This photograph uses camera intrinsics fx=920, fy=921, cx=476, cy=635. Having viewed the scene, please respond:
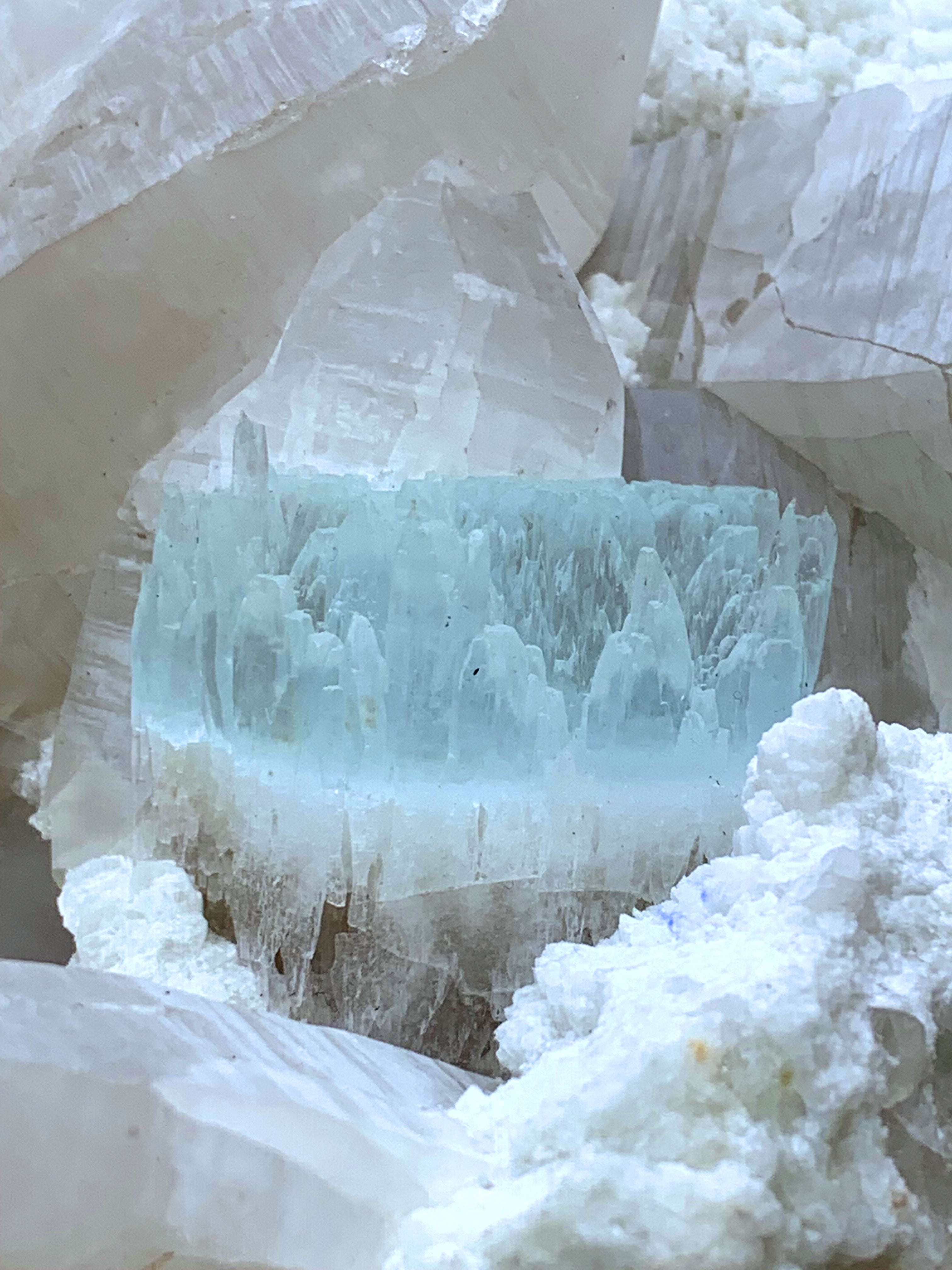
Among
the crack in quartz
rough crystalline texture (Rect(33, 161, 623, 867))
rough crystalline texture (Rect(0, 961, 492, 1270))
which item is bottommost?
rough crystalline texture (Rect(0, 961, 492, 1270))

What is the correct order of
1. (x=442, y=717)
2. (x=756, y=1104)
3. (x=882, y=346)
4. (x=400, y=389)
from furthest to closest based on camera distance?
1. (x=882, y=346)
2. (x=400, y=389)
3. (x=442, y=717)
4. (x=756, y=1104)

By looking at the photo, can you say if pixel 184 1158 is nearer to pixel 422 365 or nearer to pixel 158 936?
pixel 158 936

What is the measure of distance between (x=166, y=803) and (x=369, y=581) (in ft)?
0.84

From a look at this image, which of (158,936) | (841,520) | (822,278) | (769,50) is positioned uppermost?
(769,50)

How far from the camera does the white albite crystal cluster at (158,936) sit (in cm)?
73

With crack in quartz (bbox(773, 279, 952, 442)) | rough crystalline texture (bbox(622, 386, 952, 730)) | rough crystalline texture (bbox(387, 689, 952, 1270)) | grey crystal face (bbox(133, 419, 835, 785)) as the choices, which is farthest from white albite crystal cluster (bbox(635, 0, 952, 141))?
rough crystalline texture (bbox(387, 689, 952, 1270))

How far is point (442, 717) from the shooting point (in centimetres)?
67

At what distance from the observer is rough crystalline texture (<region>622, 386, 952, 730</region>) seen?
1.31 metres

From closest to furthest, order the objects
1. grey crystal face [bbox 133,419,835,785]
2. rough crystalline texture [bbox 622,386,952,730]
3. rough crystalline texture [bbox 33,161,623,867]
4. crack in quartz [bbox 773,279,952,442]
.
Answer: grey crystal face [bbox 133,419,835,785] → rough crystalline texture [bbox 33,161,623,867] → crack in quartz [bbox 773,279,952,442] → rough crystalline texture [bbox 622,386,952,730]

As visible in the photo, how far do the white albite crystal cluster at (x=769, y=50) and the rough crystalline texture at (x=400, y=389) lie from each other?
0.47m

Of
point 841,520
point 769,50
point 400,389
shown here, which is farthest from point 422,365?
point 769,50

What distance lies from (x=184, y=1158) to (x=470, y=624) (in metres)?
0.38

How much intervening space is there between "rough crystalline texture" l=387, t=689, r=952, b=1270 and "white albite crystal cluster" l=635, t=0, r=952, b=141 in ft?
4.22

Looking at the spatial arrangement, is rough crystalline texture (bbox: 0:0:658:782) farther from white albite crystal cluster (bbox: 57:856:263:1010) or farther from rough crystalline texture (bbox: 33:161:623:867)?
white albite crystal cluster (bbox: 57:856:263:1010)
